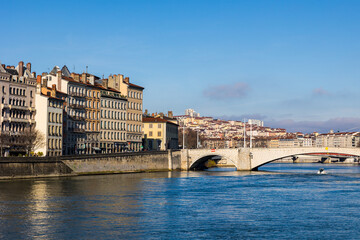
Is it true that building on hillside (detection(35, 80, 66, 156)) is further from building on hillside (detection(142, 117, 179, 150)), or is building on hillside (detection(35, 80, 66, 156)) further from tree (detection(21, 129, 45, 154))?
building on hillside (detection(142, 117, 179, 150))

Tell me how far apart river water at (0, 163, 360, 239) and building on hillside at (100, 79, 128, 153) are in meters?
46.3

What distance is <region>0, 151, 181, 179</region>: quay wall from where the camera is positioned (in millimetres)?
76688

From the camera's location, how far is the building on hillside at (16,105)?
88.7m

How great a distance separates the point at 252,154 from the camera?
112 meters

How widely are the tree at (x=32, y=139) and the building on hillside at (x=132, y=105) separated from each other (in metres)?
33.3

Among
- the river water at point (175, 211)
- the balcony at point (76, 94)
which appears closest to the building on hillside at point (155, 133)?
the balcony at point (76, 94)

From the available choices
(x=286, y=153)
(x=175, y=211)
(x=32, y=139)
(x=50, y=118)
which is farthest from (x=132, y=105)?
(x=175, y=211)

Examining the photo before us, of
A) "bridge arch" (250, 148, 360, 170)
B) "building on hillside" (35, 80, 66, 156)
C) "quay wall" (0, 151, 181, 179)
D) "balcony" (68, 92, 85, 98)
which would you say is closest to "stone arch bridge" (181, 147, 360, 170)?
"bridge arch" (250, 148, 360, 170)

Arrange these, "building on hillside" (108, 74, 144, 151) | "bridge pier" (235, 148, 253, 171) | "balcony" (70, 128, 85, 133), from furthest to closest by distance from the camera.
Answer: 1. "building on hillside" (108, 74, 144, 151)
2. "bridge pier" (235, 148, 253, 171)
3. "balcony" (70, 128, 85, 133)

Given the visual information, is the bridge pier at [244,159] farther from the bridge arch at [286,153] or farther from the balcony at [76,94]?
the balcony at [76,94]

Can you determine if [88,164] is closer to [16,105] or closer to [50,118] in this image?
[50,118]

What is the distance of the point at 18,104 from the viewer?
9188cm

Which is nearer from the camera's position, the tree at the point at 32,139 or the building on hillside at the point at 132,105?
the tree at the point at 32,139

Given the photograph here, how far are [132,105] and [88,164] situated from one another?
3729 cm
